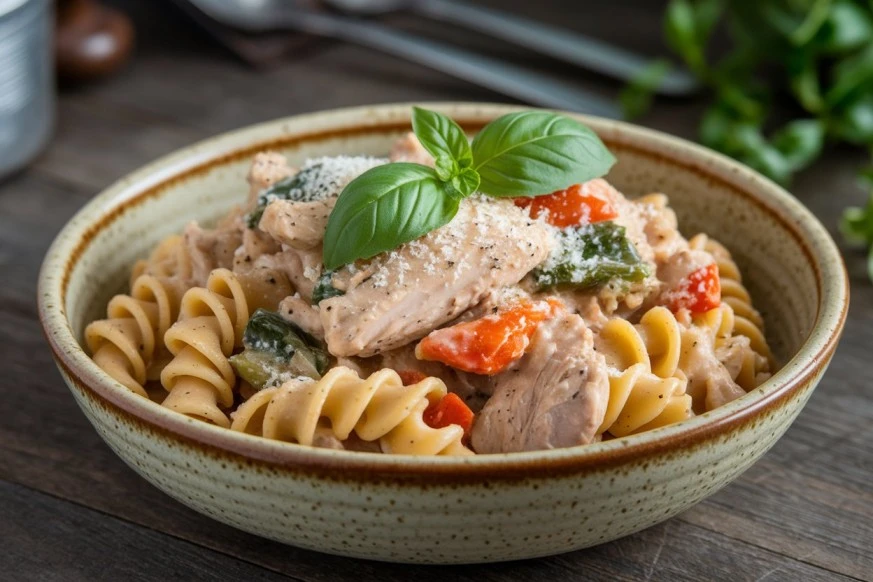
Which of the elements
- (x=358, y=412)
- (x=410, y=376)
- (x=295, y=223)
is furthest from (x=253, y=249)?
(x=358, y=412)

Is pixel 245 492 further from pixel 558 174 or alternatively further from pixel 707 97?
pixel 707 97

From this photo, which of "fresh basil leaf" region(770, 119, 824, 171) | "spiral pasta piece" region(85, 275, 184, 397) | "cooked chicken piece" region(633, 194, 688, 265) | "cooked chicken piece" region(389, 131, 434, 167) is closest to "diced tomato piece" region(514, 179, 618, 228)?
"cooked chicken piece" region(633, 194, 688, 265)

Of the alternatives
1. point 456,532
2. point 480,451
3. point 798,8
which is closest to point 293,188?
point 480,451

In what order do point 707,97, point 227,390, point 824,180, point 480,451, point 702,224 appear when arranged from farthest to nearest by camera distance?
point 707,97 → point 824,180 → point 702,224 → point 227,390 → point 480,451

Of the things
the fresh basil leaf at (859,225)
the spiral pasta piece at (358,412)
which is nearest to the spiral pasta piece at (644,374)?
the spiral pasta piece at (358,412)

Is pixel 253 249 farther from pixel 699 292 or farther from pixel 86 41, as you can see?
pixel 86 41

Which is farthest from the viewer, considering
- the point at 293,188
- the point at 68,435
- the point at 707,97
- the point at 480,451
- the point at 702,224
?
the point at 707,97

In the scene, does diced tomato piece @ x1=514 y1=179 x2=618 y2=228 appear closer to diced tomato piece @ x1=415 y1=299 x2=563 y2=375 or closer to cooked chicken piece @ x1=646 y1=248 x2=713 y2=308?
cooked chicken piece @ x1=646 y1=248 x2=713 y2=308
